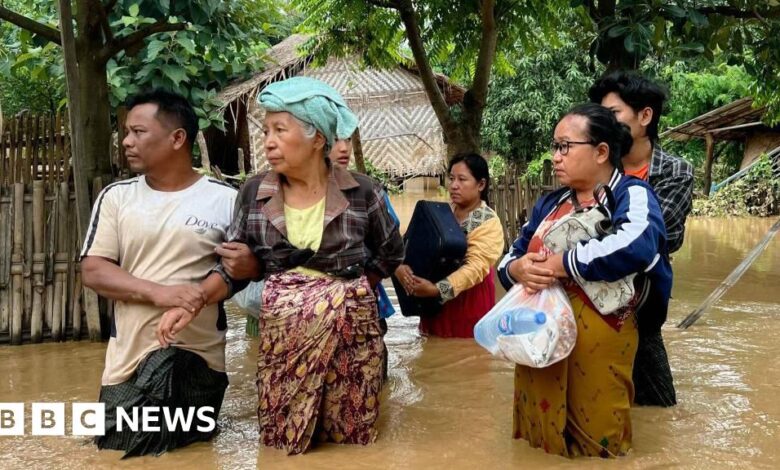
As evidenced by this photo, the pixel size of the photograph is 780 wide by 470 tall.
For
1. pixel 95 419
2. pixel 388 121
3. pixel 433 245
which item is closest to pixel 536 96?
pixel 388 121

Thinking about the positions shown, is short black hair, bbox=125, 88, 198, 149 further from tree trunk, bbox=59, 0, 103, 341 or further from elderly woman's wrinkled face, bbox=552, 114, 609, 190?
tree trunk, bbox=59, 0, 103, 341

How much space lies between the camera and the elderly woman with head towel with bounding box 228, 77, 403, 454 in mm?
3172

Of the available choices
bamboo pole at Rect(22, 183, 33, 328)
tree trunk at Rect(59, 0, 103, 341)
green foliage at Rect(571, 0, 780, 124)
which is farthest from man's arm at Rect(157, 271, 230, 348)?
green foliage at Rect(571, 0, 780, 124)

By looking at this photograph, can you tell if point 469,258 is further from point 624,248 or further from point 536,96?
point 536,96

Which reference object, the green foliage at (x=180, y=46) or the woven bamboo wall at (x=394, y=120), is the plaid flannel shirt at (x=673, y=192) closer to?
the green foliage at (x=180, y=46)

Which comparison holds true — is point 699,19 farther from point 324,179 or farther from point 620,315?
point 324,179

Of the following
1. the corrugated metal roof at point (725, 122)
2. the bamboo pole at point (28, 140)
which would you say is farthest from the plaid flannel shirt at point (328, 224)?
the corrugated metal roof at point (725, 122)

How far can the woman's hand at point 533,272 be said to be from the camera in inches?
119

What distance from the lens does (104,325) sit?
5.54 m

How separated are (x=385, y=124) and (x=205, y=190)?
17803 millimetres

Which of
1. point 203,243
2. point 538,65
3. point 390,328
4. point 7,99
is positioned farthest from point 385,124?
point 203,243

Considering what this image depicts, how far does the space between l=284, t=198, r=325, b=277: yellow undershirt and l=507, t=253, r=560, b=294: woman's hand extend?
0.85 metres

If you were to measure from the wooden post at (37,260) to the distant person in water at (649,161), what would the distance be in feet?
12.8

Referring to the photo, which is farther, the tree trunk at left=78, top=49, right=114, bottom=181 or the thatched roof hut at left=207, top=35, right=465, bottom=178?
the thatched roof hut at left=207, top=35, right=465, bottom=178
